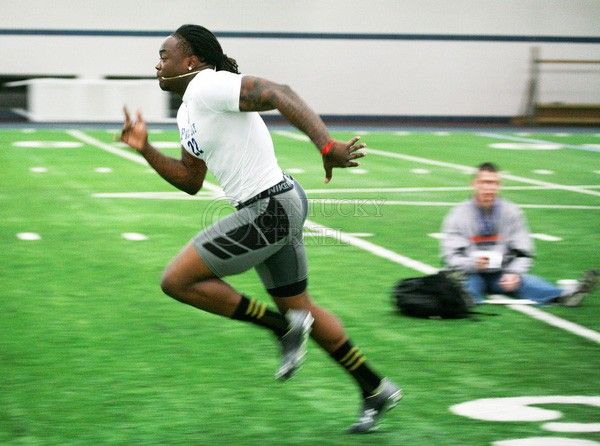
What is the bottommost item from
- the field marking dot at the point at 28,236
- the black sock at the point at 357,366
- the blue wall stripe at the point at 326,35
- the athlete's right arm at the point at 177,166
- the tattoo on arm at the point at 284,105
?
the field marking dot at the point at 28,236

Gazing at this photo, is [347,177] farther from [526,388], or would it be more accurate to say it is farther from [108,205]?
[526,388]

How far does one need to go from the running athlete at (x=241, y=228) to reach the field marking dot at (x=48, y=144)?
48.3ft

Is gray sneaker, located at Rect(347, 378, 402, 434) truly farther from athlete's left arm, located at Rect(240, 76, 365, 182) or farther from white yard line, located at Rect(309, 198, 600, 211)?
white yard line, located at Rect(309, 198, 600, 211)

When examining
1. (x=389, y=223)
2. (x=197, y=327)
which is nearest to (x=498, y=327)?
(x=197, y=327)

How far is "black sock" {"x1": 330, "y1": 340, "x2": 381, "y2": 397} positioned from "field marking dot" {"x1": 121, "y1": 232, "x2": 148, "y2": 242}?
5.83 metres

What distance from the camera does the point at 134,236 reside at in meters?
11.2

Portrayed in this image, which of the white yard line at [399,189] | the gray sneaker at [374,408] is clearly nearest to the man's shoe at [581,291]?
the gray sneaker at [374,408]

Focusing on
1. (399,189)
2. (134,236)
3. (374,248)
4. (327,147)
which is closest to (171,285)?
(327,147)

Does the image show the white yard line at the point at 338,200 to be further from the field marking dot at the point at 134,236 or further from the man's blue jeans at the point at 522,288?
the man's blue jeans at the point at 522,288

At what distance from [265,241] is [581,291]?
373 cm

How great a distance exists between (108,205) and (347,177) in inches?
168

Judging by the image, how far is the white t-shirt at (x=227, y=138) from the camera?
5.11 metres

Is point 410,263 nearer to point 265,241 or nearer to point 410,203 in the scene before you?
point 410,203

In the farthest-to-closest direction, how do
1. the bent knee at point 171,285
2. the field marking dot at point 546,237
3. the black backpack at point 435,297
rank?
the field marking dot at point 546,237 < the black backpack at point 435,297 < the bent knee at point 171,285
